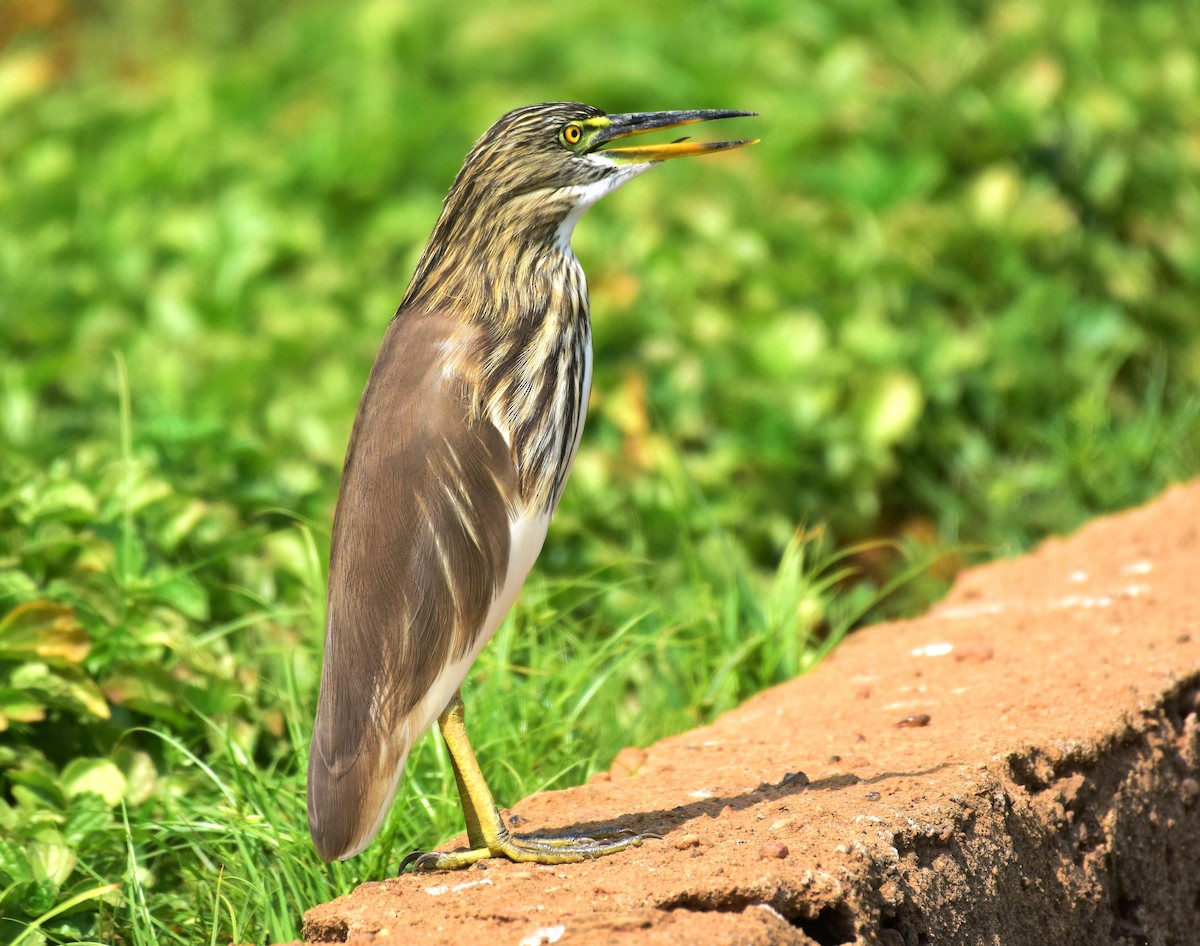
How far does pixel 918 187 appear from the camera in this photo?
7355 millimetres

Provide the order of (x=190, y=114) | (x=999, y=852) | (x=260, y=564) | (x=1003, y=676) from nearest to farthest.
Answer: (x=999, y=852) < (x=1003, y=676) < (x=260, y=564) < (x=190, y=114)

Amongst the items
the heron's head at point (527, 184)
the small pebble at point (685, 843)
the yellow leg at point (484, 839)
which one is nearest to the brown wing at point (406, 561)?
the yellow leg at point (484, 839)

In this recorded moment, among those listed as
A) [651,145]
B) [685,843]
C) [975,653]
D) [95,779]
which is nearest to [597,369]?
[975,653]

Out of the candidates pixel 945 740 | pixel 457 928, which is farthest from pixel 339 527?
pixel 945 740

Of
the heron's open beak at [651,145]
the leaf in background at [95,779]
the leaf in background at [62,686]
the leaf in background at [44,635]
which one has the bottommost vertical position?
the leaf in background at [95,779]

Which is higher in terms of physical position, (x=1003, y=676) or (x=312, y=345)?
(x=312, y=345)

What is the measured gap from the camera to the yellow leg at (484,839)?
9.93ft

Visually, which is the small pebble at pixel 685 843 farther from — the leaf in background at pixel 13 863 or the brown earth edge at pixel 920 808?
the leaf in background at pixel 13 863

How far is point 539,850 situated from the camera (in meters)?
3.04

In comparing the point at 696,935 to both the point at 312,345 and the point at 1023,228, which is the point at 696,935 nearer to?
the point at 312,345

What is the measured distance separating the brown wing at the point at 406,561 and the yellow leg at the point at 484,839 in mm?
97

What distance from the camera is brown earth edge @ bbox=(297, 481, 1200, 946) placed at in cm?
276

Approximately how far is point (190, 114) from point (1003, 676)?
6250 mm

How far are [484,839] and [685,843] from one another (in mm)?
408
